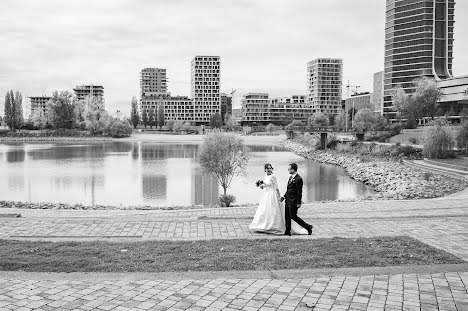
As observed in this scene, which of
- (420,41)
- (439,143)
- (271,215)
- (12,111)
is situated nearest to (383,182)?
(439,143)

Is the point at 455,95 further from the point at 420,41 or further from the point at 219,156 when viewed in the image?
the point at 219,156

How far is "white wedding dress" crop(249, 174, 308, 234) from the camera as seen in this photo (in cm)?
1170

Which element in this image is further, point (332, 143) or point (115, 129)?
point (115, 129)

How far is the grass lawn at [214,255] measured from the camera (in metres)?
8.31

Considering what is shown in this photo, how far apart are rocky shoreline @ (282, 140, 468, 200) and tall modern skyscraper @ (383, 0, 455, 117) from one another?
9865cm

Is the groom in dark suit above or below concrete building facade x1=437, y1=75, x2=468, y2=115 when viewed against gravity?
below

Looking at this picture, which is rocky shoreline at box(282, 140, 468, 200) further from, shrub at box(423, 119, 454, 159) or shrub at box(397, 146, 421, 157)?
shrub at box(423, 119, 454, 159)

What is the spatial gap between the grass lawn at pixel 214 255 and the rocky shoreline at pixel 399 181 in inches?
781

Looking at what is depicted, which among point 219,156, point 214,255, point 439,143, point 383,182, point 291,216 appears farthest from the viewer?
point 439,143

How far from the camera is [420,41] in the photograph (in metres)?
150

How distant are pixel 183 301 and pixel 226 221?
699 cm

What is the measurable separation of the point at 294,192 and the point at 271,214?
91 centimetres

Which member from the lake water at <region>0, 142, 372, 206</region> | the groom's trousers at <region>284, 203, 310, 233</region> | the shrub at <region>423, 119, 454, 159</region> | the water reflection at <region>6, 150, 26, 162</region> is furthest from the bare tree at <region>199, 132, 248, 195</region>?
the water reflection at <region>6, 150, 26, 162</region>

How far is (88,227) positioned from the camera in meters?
12.7
